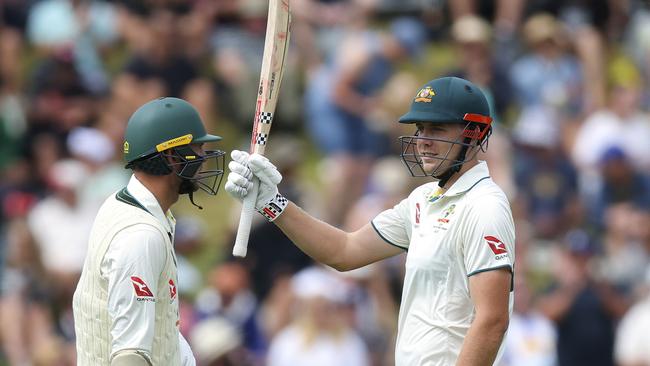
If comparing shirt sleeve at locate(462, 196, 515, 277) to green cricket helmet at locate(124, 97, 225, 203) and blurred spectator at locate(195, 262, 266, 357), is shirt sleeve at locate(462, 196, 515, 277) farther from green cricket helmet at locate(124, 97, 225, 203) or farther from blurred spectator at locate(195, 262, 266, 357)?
blurred spectator at locate(195, 262, 266, 357)

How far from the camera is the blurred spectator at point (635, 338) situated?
12.1 m

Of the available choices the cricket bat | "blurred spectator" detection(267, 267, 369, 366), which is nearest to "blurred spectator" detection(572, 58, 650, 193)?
"blurred spectator" detection(267, 267, 369, 366)

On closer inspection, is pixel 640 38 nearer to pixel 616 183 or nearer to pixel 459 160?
pixel 616 183

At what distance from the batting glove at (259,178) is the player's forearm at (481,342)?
59.6 inches

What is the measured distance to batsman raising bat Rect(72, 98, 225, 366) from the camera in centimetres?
665

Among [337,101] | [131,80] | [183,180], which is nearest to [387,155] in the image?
[337,101]

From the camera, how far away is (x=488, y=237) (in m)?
6.76

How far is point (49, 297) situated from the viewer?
523 inches

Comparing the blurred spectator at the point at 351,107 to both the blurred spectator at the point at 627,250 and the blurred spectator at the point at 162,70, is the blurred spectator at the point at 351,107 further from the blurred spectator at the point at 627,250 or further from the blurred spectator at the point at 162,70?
the blurred spectator at the point at 627,250

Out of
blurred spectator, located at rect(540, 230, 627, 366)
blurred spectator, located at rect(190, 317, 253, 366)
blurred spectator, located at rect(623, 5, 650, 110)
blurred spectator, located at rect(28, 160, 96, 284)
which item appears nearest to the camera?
blurred spectator, located at rect(190, 317, 253, 366)

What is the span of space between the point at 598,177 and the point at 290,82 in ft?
12.4

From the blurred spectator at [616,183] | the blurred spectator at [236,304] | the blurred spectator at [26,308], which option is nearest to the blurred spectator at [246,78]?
the blurred spectator at [26,308]

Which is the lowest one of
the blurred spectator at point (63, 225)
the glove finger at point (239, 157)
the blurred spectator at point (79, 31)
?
the blurred spectator at point (63, 225)

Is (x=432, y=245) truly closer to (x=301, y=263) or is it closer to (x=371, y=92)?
(x=301, y=263)
